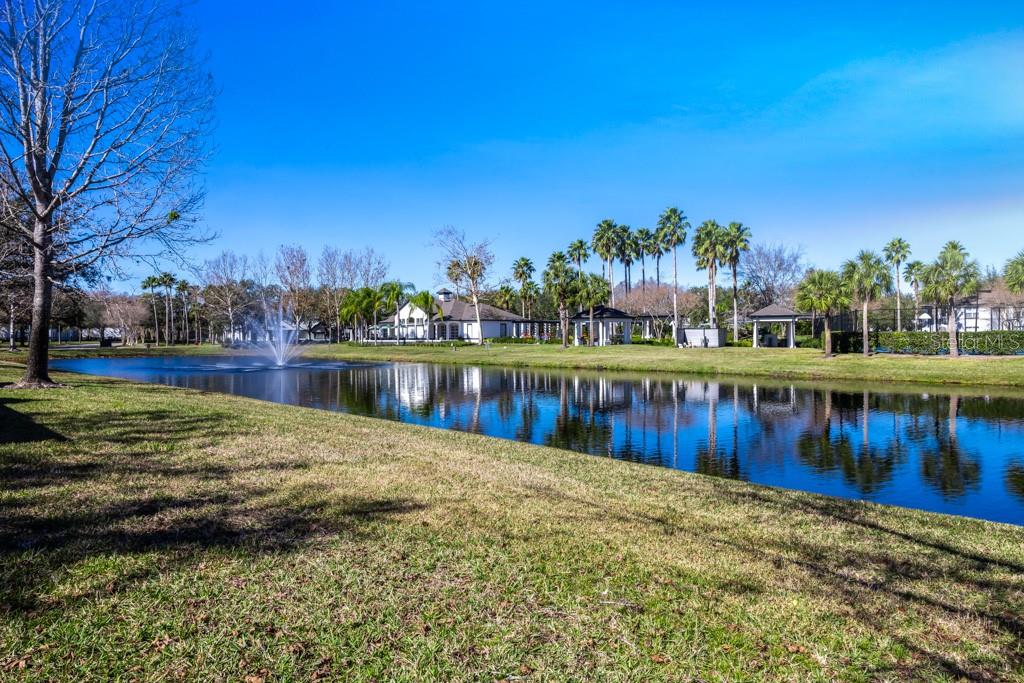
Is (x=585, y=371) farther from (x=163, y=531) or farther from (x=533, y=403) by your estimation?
(x=163, y=531)

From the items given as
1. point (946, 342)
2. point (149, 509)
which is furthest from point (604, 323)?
point (149, 509)

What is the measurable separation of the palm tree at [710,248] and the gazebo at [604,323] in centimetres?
891

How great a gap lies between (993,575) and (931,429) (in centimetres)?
1355

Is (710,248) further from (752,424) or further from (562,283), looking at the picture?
(752,424)

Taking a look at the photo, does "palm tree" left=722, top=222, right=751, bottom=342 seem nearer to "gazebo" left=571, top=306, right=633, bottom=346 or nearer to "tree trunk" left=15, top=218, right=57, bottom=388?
"gazebo" left=571, top=306, right=633, bottom=346

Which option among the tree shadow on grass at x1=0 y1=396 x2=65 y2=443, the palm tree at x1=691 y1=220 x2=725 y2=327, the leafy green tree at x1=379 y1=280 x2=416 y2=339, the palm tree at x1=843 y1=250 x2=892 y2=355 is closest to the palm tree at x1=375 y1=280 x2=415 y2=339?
the leafy green tree at x1=379 y1=280 x2=416 y2=339

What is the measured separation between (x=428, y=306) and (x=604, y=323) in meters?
24.7

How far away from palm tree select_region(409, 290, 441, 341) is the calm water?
45321mm

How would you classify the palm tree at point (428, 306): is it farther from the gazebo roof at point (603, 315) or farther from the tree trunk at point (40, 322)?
the tree trunk at point (40, 322)

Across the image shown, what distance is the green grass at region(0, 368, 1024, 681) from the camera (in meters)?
3.57

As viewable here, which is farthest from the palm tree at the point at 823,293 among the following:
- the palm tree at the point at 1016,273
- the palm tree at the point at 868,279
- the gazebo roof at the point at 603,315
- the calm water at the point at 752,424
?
the gazebo roof at the point at 603,315

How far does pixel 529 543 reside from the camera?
5582 millimetres

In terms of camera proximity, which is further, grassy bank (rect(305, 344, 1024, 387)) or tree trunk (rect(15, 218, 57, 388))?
grassy bank (rect(305, 344, 1024, 387))

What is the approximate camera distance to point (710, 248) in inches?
2279
